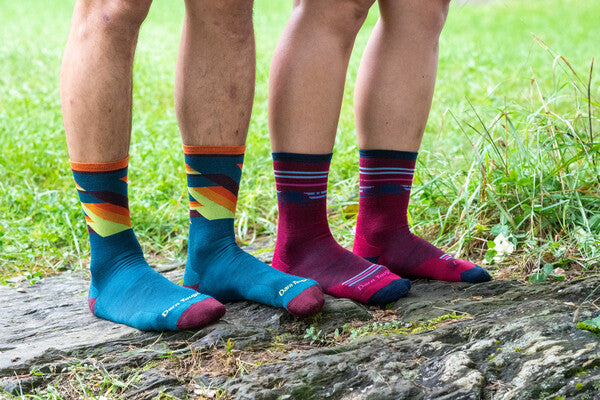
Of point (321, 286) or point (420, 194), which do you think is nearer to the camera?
point (321, 286)

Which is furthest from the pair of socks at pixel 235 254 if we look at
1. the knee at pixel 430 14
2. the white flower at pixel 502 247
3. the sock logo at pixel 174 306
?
the knee at pixel 430 14

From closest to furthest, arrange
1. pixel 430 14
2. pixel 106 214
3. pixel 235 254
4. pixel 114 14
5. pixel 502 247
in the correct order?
pixel 114 14 → pixel 106 214 → pixel 235 254 → pixel 430 14 → pixel 502 247

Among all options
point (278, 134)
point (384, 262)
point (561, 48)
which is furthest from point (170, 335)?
point (561, 48)

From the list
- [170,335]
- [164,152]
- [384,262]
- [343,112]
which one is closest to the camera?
[170,335]

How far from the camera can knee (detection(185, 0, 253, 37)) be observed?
148 centimetres

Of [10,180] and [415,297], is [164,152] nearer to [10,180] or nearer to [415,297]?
[10,180]

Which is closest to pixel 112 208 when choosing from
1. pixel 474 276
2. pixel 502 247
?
pixel 474 276

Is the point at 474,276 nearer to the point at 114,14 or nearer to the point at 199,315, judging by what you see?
the point at 199,315

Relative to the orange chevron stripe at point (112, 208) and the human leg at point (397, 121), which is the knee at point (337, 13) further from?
the orange chevron stripe at point (112, 208)

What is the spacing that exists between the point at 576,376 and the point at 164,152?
2548 millimetres

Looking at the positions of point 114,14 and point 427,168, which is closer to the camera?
point 114,14

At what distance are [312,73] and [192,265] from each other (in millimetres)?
570

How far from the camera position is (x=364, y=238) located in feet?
6.12

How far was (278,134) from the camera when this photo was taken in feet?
5.38
